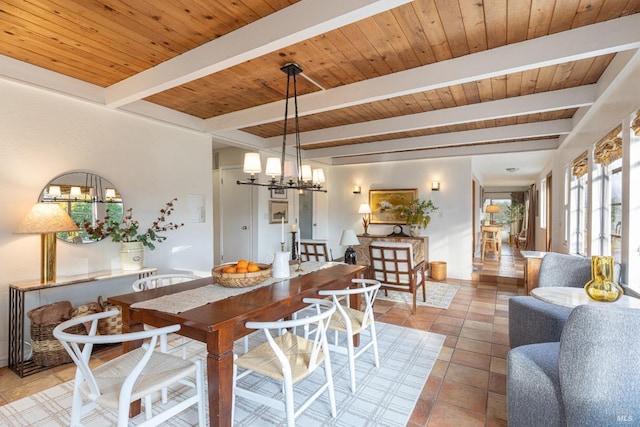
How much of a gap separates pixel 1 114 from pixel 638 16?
4742 mm

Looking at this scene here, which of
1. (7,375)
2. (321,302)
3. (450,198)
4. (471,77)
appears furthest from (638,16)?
(7,375)

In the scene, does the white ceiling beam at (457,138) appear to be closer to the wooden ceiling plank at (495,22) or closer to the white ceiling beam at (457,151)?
the white ceiling beam at (457,151)

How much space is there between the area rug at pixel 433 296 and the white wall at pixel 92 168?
109 inches

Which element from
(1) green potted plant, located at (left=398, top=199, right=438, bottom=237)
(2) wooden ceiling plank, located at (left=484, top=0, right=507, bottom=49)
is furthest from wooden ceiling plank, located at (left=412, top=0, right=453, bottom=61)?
(1) green potted plant, located at (left=398, top=199, right=438, bottom=237)

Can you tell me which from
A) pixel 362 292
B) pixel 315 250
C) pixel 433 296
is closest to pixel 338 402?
pixel 362 292

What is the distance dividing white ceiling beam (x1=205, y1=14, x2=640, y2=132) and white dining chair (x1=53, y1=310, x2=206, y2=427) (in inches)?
103

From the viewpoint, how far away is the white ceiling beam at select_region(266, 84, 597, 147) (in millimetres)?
3207

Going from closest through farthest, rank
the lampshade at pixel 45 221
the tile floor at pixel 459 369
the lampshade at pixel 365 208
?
the tile floor at pixel 459 369, the lampshade at pixel 45 221, the lampshade at pixel 365 208

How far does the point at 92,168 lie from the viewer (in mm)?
3137

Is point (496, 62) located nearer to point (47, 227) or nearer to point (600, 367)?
point (600, 367)

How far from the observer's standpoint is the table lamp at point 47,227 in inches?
98.2

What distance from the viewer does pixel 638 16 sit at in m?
2.01

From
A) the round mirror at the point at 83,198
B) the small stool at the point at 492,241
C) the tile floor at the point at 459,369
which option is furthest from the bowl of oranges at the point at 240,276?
the small stool at the point at 492,241

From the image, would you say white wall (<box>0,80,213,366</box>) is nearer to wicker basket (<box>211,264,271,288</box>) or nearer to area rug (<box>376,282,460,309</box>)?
wicker basket (<box>211,264,271,288</box>)
